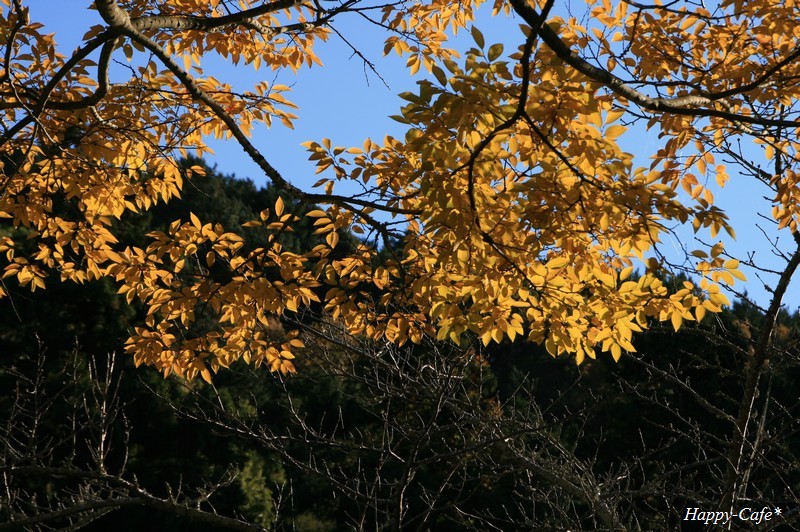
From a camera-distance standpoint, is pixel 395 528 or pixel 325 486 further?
pixel 325 486

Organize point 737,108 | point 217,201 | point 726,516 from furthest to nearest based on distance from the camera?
point 217,201, point 726,516, point 737,108

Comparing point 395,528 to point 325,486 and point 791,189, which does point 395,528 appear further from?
point 325,486

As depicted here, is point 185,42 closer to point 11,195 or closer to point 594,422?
point 11,195

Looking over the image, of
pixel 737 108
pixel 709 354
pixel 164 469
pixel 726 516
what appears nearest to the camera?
pixel 737 108

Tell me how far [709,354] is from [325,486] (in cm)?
491

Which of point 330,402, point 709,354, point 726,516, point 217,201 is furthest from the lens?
point 217,201

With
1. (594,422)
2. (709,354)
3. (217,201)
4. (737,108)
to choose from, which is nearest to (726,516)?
(737,108)

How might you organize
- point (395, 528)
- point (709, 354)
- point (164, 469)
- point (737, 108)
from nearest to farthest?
point (737, 108) → point (395, 528) → point (709, 354) → point (164, 469)

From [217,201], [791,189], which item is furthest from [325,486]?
[217,201]

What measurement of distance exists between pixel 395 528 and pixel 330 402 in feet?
23.1

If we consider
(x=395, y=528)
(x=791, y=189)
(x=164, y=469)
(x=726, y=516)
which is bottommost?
(x=164, y=469)

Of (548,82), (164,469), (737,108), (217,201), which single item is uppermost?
(217,201)

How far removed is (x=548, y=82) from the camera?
2.25 metres

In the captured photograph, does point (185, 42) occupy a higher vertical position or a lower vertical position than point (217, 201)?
lower
